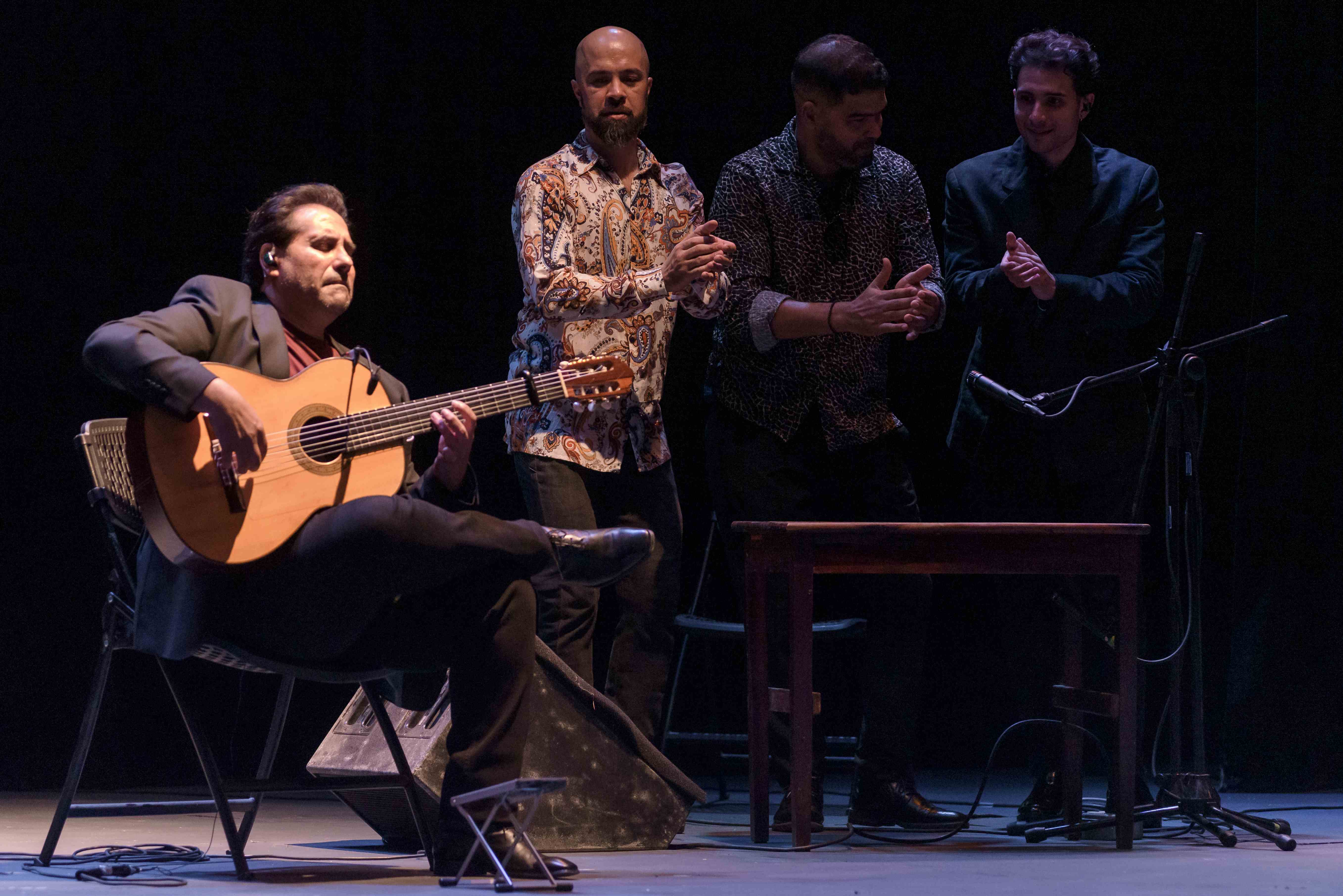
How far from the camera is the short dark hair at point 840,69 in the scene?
3.83 metres

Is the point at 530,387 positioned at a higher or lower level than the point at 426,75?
lower

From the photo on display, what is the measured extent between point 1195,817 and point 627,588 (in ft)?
4.71

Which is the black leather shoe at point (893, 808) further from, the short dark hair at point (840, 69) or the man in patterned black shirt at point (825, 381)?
the short dark hair at point (840, 69)

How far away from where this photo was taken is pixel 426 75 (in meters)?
5.12

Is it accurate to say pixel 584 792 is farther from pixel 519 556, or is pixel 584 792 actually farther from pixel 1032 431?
pixel 1032 431

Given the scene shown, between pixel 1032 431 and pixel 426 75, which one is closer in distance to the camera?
pixel 1032 431

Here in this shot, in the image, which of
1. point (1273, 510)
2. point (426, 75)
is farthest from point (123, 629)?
point (1273, 510)

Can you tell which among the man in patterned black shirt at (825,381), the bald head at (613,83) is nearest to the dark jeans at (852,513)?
the man in patterned black shirt at (825,381)

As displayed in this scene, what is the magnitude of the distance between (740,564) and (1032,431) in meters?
0.84

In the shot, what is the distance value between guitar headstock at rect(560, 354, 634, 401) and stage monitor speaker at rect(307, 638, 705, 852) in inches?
21.4

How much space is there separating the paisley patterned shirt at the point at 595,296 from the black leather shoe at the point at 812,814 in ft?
2.88

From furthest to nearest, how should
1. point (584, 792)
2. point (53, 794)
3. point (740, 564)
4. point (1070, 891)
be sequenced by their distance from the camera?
point (53, 794) < point (740, 564) < point (584, 792) < point (1070, 891)

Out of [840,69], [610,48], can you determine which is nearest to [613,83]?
[610,48]

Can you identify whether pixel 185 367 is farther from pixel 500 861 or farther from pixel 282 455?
pixel 500 861
